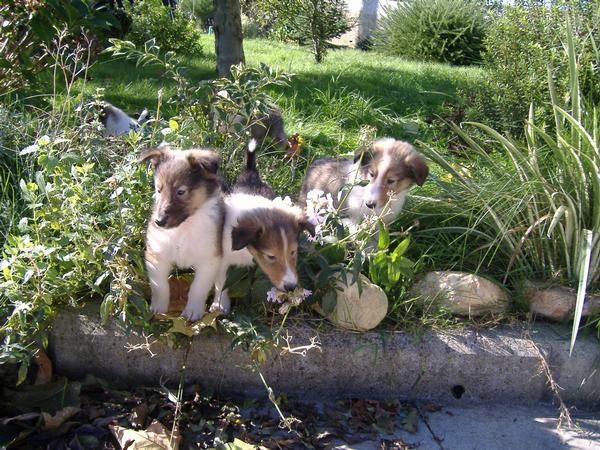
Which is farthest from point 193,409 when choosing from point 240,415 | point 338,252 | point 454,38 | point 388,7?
point 388,7

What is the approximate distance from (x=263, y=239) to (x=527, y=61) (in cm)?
357

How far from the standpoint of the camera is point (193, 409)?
3.29m

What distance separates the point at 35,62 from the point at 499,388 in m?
4.19

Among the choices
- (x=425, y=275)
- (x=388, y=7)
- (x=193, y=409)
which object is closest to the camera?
(x=193, y=409)

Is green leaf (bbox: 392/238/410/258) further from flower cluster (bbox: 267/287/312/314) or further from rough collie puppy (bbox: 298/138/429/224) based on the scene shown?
flower cluster (bbox: 267/287/312/314)

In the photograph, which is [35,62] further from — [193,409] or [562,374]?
[562,374]

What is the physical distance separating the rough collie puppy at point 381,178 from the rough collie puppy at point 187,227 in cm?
102

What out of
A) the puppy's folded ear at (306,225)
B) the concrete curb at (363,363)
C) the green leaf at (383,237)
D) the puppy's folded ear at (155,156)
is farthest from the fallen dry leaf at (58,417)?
the green leaf at (383,237)

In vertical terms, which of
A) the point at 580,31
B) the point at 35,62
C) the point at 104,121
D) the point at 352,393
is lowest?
the point at 352,393

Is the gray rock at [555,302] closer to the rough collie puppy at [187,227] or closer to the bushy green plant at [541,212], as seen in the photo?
the bushy green plant at [541,212]

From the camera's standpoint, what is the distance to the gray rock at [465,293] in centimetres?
374

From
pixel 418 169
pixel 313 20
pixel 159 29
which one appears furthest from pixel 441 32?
pixel 418 169

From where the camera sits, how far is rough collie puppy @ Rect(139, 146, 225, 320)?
10.5 ft

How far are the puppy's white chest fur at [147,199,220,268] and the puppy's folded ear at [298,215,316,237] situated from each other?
0.43m
